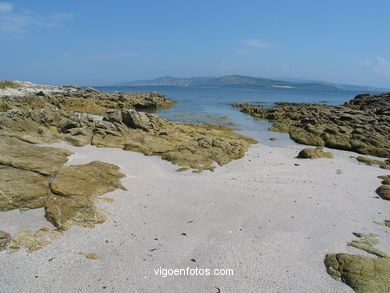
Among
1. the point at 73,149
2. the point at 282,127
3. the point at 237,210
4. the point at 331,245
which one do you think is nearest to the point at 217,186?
the point at 237,210

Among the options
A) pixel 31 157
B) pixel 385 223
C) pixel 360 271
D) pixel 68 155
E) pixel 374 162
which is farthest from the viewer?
pixel 374 162

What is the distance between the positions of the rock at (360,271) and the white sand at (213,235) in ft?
0.97

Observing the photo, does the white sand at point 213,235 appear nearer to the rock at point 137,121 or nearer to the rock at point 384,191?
the rock at point 384,191

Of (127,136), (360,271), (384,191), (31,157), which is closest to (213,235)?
(360,271)

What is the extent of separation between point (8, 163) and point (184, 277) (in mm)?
9200

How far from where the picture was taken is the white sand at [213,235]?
674 cm

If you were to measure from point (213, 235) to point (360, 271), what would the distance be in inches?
176

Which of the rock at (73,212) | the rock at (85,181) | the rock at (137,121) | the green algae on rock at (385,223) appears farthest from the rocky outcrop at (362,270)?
the rock at (137,121)

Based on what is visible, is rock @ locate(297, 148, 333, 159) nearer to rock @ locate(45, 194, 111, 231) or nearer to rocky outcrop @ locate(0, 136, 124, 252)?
rocky outcrop @ locate(0, 136, 124, 252)

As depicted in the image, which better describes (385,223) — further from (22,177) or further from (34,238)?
(22,177)

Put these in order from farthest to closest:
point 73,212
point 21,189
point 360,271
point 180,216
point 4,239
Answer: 1. point 180,216
2. point 21,189
3. point 73,212
4. point 4,239
5. point 360,271

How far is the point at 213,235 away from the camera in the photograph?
887cm

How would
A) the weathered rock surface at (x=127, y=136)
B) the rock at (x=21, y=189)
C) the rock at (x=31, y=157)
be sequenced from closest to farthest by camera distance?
the rock at (x=21, y=189) → the rock at (x=31, y=157) → the weathered rock surface at (x=127, y=136)

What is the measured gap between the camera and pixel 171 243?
833cm
